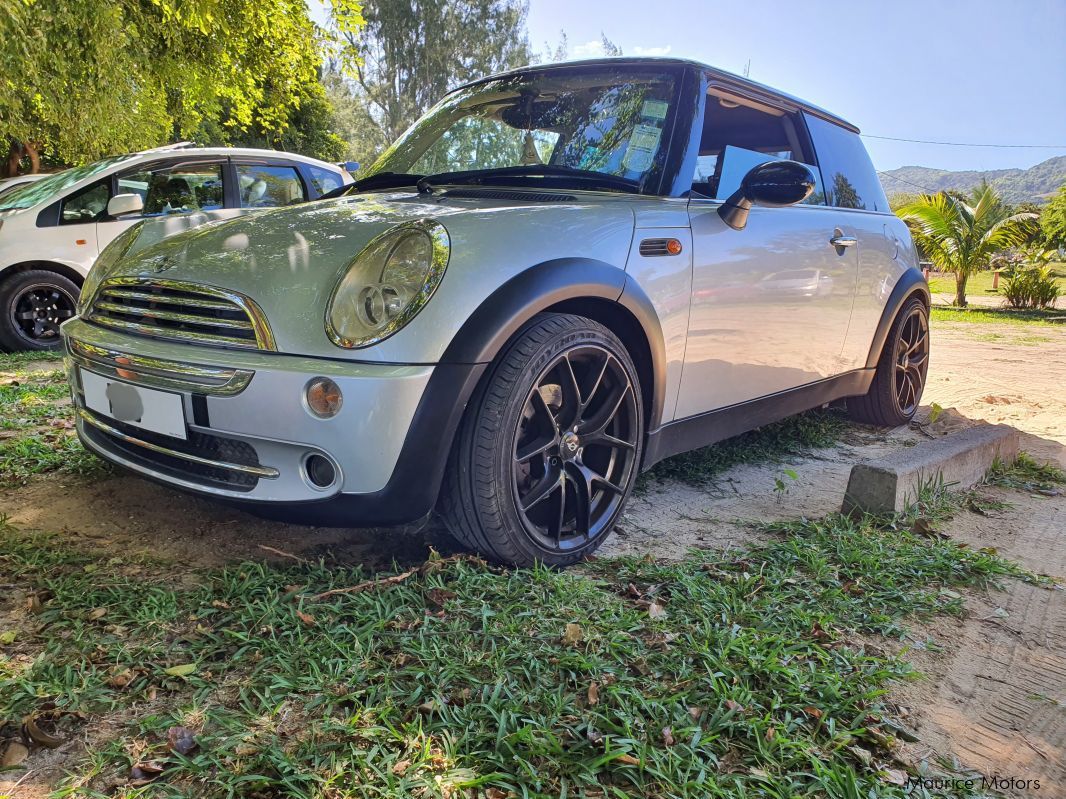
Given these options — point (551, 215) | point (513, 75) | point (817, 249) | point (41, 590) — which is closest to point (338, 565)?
point (41, 590)

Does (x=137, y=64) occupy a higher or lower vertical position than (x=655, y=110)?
higher

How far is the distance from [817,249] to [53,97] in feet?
27.4

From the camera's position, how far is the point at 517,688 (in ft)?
6.00

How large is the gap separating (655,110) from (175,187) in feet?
16.1

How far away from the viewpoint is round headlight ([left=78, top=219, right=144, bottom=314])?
265cm

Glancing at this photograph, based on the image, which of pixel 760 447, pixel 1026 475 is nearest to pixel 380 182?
pixel 760 447

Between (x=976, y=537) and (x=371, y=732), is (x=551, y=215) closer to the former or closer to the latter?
(x=371, y=732)

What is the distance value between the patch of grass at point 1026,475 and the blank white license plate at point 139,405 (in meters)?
3.58

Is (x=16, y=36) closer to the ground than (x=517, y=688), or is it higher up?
higher up

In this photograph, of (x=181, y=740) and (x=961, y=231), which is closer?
(x=181, y=740)

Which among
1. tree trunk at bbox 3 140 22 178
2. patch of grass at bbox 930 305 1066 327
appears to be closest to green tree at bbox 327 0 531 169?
tree trunk at bbox 3 140 22 178

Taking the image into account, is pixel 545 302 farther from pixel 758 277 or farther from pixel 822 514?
pixel 822 514

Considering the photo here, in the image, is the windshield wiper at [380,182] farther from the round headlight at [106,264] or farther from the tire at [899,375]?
the tire at [899,375]

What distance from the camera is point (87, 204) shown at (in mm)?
6434
